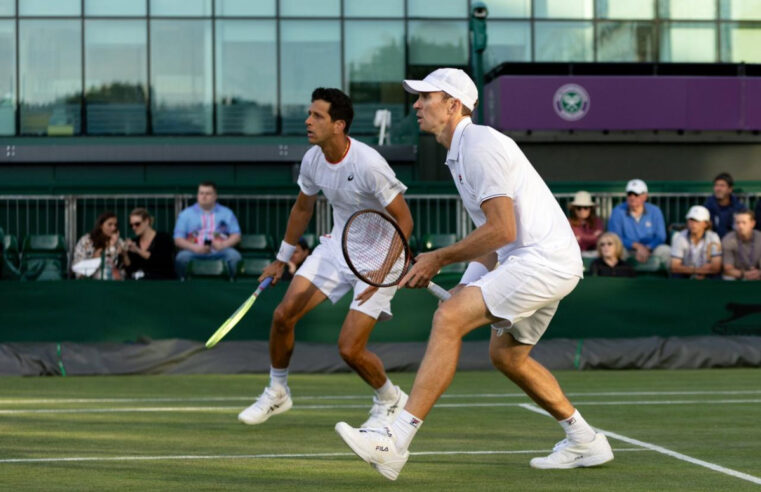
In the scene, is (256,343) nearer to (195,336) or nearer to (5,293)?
(195,336)

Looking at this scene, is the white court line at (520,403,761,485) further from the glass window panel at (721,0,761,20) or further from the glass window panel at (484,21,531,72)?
the glass window panel at (721,0,761,20)

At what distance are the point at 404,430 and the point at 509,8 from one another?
78.2 ft

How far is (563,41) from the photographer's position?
28.8 metres

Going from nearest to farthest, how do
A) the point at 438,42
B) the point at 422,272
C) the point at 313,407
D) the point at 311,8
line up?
the point at 422,272, the point at 313,407, the point at 311,8, the point at 438,42

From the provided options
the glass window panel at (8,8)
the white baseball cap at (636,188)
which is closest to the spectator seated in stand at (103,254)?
the white baseball cap at (636,188)

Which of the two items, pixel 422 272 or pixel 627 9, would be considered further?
pixel 627 9

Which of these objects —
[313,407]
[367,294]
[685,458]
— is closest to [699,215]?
[313,407]

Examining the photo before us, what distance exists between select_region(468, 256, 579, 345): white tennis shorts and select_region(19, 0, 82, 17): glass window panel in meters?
23.9

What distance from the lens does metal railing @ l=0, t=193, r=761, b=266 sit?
17312 millimetres

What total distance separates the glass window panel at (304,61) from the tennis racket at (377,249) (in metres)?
21.7

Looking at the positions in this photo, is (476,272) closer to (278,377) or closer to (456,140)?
(456,140)

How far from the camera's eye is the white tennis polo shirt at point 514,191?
5.85 metres

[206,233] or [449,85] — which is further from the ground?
[449,85]

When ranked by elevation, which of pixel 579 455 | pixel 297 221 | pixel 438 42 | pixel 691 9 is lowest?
pixel 579 455
